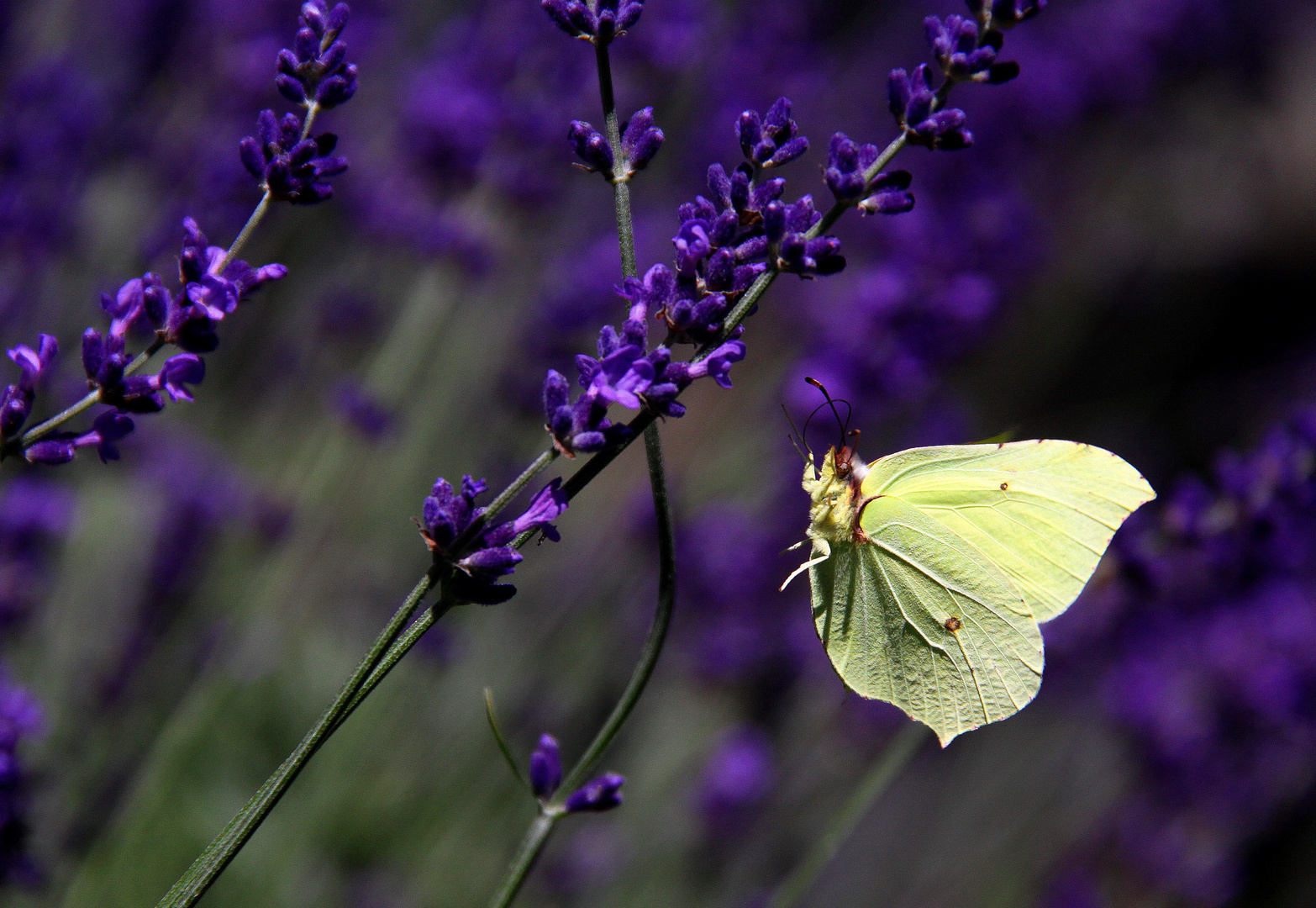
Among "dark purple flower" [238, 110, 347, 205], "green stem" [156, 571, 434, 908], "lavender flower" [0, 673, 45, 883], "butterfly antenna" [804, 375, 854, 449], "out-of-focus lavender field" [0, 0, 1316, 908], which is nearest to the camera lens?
"green stem" [156, 571, 434, 908]

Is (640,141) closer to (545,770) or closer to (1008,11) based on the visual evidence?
(1008,11)

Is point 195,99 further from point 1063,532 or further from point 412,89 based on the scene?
→ point 1063,532

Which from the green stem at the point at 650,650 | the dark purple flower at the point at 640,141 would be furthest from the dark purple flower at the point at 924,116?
the green stem at the point at 650,650

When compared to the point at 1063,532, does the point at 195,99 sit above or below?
above

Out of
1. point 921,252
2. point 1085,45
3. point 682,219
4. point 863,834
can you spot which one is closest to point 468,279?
point 921,252

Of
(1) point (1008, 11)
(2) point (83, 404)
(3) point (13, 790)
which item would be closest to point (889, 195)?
(1) point (1008, 11)

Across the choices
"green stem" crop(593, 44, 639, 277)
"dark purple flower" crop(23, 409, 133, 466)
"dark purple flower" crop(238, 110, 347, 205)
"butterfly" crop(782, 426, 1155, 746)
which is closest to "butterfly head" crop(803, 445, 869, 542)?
"butterfly" crop(782, 426, 1155, 746)

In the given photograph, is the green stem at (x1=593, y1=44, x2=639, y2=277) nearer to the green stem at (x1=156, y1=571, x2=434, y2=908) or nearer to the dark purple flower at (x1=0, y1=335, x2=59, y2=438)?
the green stem at (x1=156, y1=571, x2=434, y2=908)
